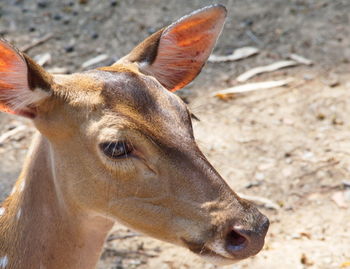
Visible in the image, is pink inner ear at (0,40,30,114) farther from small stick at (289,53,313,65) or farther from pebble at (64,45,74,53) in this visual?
small stick at (289,53,313,65)

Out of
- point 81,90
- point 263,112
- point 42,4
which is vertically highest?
point 81,90

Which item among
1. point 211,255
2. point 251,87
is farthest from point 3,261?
point 251,87

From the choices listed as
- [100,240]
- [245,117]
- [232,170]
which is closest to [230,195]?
[100,240]

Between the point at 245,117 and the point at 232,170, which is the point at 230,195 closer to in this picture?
the point at 232,170

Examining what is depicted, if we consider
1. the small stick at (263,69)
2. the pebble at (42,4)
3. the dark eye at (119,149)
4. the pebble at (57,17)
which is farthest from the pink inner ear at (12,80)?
the pebble at (42,4)

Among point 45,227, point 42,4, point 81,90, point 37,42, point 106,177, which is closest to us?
point 106,177

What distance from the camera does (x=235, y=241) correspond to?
290cm

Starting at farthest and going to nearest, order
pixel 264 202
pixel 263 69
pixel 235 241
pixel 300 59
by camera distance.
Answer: pixel 300 59 → pixel 263 69 → pixel 264 202 → pixel 235 241

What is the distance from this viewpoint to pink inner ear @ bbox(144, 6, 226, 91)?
142 inches

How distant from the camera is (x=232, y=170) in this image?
5391 mm

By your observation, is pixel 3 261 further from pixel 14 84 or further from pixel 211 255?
pixel 211 255

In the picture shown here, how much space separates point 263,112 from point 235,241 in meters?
3.21

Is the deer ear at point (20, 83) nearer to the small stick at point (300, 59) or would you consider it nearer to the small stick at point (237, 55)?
the small stick at point (237, 55)

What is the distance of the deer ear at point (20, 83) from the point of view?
3037mm
